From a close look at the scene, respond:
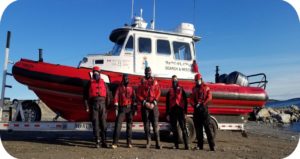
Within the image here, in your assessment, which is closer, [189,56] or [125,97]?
[125,97]

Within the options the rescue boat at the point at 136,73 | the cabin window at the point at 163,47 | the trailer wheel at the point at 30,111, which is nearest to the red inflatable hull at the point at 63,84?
the rescue boat at the point at 136,73

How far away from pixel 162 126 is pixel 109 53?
8.26 feet

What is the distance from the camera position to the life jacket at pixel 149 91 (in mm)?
7027

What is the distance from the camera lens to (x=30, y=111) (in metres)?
7.76

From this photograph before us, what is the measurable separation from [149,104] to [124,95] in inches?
23.2

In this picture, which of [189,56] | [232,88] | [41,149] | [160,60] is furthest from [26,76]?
[232,88]

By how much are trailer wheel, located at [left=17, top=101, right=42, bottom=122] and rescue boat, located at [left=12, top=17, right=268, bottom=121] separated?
0.27m

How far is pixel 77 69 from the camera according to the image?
303 inches

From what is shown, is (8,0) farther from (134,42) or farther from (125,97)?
(134,42)

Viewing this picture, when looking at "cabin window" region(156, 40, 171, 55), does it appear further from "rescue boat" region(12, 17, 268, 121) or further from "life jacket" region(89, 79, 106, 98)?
"life jacket" region(89, 79, 106, 98)

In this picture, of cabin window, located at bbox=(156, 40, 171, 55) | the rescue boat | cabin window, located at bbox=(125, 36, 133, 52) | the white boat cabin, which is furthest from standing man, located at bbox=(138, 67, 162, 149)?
cabin window, located at bbox=(156, 40, 171, 55)

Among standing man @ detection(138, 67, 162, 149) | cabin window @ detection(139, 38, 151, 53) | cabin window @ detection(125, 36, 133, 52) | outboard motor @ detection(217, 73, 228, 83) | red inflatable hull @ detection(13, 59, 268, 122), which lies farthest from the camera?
outboard motor @ detection(217, 73, 228, 83)

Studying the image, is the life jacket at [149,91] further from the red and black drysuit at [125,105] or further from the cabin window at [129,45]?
the cabin window at [129,45]

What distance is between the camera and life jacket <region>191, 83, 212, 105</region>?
7.07 meters
